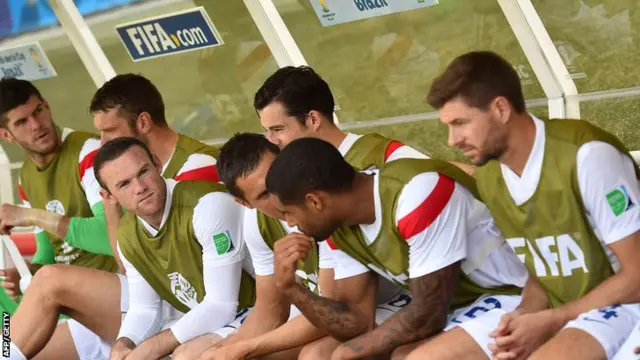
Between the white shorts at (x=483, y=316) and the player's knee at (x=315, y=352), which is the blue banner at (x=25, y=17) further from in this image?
the white shorts at (x=483, y=316)

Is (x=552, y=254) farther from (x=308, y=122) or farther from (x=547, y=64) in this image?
(x=547, y=64)

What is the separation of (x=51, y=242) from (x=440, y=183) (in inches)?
111

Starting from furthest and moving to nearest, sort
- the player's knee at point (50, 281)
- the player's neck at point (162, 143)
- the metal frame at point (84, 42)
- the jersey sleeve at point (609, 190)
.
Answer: the metal frame at point (84, 42)
the player's neck at point (162, 143)
the player's knee at point (50, 281)
the jersey sleeve at point (609, 190)

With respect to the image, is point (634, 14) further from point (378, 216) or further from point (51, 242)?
point (51, 242)

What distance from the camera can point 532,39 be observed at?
574cm

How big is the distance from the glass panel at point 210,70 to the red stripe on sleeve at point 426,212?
3706mm

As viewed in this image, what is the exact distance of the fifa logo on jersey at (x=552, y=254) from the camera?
10.4 feet

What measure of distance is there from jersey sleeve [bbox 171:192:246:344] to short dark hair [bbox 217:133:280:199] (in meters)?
0.43

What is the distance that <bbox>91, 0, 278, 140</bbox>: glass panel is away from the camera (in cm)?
702

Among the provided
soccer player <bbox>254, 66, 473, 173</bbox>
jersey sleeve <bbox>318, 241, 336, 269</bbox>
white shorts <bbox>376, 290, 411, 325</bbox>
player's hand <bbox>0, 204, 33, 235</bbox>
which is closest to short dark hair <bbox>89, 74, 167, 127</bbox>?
player's hand <bbox>0, 204, 33, 235</bbox>

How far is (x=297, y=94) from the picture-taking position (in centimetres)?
407

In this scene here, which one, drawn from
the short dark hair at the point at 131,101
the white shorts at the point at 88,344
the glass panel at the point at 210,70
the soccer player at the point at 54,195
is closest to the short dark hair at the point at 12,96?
the soccer player at the point at 54,195

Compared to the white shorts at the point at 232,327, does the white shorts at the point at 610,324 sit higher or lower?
lower

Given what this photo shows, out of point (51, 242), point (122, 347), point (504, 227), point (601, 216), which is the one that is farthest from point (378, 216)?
point (51, 242)
